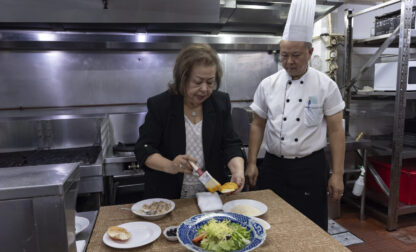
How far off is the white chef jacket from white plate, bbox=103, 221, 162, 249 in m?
1.07

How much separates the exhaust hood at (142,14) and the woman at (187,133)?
38.1 inches

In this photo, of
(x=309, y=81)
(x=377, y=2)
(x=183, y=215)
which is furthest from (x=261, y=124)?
(x=377, y=2)

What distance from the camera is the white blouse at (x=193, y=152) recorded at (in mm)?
1538

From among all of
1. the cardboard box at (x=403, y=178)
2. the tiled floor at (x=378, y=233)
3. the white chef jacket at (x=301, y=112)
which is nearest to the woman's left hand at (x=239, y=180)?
the white chef jacket at (x=301, y=112)

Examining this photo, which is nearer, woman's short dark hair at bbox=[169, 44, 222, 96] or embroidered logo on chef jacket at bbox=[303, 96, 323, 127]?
woman's short dark hair at bbox=[169, 44, 222, 96]

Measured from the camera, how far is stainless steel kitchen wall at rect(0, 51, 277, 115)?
2.69 meters

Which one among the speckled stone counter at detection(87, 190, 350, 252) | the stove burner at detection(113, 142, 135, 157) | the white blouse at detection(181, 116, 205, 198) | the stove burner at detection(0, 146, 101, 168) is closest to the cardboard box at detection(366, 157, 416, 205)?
the speckled stone counter at detection(87, 190, 350, 252)

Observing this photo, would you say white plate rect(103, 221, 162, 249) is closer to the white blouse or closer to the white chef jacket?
the white blouse

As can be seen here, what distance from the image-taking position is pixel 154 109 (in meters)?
1.50

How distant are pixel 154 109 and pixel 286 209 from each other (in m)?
0.81

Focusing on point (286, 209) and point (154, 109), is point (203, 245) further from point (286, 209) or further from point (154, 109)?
point (154, 109)

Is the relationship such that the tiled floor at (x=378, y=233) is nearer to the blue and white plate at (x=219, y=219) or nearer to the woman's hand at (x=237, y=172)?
the woman's hand at (x=237, y=172)

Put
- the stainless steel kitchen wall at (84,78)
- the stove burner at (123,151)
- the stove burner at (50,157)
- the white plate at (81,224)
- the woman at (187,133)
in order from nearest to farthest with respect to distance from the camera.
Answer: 1. the white plate at (81,224)
2. the woman at (187,133)
3. the stove burner at (50,157)
4. the stove burner at (123,151)
5. the stainless steel kitchen wall at (84,78)

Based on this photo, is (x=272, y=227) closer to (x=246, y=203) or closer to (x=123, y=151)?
(x=246, y=203)
